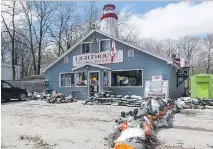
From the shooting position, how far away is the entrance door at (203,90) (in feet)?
52.5

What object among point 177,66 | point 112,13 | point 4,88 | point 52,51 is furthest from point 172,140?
point 52,51

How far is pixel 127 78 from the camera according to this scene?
1844cm

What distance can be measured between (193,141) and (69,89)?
49.0ft

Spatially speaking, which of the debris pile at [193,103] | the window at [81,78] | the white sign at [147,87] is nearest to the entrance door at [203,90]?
the debris pile at [193,103]

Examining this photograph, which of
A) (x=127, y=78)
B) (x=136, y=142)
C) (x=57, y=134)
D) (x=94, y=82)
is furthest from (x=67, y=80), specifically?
(x=136, y=142)

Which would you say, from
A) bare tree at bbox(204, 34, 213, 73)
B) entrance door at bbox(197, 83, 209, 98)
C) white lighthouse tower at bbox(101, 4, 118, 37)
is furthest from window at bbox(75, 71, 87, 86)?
bare tree at bbox(204, 34, 213, 73)

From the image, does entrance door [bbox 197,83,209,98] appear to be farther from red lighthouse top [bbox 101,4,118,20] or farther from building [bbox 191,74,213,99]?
red lighthouse top [bbox 101,4,118,20]

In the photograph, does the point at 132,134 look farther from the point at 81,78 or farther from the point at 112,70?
the point at 81,78

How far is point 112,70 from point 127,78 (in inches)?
50.1

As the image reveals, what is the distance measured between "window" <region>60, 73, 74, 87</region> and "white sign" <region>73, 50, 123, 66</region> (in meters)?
1.01

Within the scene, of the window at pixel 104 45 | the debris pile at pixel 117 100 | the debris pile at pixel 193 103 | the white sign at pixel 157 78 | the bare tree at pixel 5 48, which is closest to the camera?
the debris pile at pixel 193 103

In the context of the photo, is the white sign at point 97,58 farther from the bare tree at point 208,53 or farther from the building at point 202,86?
the bare tree at point 208,53

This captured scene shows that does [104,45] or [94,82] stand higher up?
[104,45]

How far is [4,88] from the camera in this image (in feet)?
59.1
